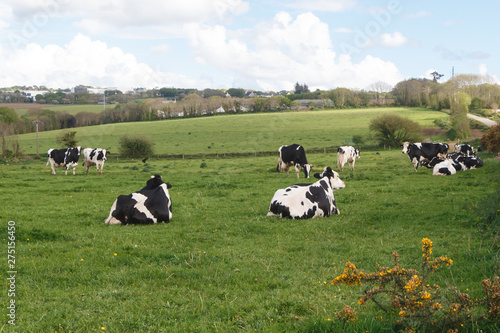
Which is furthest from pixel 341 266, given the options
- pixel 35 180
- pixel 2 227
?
pixel 35 180

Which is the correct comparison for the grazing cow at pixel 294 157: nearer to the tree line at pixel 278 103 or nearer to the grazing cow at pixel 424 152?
the grazing cow at pixel 424 152

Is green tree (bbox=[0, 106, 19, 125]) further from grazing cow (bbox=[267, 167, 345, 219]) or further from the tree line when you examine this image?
grazing cow (bbox=[267, 167, 345, 219])

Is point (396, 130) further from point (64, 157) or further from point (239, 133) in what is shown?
point (64, 157)

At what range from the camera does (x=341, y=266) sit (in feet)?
24.7

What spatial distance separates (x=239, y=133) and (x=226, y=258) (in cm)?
6902

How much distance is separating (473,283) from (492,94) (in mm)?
115567

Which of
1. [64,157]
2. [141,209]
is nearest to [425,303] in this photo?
[141,209]

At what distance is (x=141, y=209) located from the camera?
11.9 metres

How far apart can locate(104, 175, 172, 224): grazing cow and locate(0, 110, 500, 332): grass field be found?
45 centimetres

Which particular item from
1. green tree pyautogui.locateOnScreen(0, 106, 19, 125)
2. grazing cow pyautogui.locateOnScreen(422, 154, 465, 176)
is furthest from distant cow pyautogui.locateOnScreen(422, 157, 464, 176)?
green tree pyautogui.locateOnScreen(0, 106, 19, 125)

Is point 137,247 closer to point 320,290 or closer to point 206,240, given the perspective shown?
point 206,240

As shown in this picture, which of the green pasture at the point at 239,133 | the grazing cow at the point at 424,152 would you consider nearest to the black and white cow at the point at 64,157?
the grazing cow at the point at 424,152

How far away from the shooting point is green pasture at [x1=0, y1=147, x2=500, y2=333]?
5410 millimetres

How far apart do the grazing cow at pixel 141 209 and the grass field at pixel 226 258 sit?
45cm
